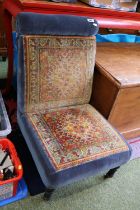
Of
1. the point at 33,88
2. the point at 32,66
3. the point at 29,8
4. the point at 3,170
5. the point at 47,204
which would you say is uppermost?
the point at 29,8

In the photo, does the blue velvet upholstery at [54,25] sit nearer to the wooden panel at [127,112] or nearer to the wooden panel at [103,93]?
the wooden panel at [103,93]

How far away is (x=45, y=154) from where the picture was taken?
3.37 feet

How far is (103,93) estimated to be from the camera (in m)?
1.41

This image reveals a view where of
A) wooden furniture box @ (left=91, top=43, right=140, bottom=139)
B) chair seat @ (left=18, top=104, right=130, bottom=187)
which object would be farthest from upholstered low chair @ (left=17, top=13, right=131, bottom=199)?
wooden furniture box @ (left=91, top=43, right=140, bottom=139)

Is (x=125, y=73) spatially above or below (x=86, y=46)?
below

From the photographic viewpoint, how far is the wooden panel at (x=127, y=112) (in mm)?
1330

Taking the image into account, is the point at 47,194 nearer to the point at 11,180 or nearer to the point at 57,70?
the point at 11,180

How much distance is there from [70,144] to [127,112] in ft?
1.90

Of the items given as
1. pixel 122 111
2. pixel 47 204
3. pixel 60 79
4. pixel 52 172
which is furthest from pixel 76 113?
pixel 47 204

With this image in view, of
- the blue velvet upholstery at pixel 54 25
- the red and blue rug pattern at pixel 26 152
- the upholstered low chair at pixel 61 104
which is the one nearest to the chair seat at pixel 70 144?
the upholstered low chair at pixel 61 104

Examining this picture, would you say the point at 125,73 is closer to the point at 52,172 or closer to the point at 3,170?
the point at 52,172

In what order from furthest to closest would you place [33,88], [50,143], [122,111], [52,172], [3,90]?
[3,90]
[122,111]
[33,88]
[50,143]
[52,172]

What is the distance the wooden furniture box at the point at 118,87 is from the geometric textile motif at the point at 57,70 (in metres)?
0.10

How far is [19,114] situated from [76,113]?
0.35 m
